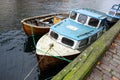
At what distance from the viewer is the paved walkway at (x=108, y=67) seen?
16.5 feet

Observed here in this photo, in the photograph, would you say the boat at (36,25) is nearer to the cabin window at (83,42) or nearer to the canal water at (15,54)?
the canal water at (15,54)

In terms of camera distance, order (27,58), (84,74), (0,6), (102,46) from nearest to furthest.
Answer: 1. (84,74)
2. (102,46)
3. (27,58)
4. (0,6)

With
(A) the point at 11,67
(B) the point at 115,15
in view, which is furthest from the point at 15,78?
(B) the point at 115,15

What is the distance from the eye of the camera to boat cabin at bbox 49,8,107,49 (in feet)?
34.6

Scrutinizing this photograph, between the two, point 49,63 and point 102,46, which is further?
point 49,63

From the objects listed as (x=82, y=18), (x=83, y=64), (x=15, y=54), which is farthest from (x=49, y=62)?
(x=83, y=64)

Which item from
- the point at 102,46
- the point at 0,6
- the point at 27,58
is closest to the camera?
the point at 102,46

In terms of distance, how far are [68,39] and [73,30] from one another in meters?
1.06

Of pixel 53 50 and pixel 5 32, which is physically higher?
pixel 53 50

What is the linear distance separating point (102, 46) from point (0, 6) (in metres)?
20.8

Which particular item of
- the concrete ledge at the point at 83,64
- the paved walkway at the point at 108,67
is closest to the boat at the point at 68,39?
the concrete ledge at the point at 83,64

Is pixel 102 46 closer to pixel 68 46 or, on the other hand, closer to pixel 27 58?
pixel 68 46

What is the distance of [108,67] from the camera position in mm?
5523

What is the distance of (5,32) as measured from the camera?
15586 millimetres
